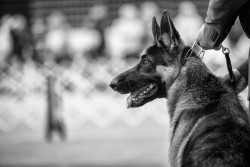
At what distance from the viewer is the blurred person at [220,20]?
3096 millimetres

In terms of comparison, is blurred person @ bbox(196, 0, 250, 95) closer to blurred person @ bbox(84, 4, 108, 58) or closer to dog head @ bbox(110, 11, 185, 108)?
dog head @ bbox(110, 11, 185, 108)

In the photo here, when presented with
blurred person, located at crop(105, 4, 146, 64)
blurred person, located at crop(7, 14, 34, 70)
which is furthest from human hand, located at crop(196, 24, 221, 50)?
blurred person, located at crop(7, 14, 34, 70)

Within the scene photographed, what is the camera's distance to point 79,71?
46.8 feet

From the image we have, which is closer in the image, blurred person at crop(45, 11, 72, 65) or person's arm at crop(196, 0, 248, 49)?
person's arm at crop(196, 0, 248, 49)

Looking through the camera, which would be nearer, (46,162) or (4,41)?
(46,162)

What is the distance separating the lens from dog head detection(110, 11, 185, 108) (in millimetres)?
3918

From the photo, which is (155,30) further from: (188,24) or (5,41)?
(5,41)

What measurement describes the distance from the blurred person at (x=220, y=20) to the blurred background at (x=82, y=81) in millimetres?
5398

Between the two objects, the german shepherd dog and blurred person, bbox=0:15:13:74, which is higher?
the german shepherd dog

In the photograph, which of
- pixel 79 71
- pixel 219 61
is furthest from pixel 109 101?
pixel 219 61

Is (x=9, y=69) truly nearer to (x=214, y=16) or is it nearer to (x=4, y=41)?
(x=4, y=41)

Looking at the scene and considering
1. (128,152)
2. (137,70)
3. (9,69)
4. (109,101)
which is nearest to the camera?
(137,70)

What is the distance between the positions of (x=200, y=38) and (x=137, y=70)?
2.39 feet

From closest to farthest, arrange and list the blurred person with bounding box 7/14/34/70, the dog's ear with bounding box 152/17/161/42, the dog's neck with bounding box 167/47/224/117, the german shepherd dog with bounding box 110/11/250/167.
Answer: the german shepherd dog with bounding box 110/11/250/167
the dog's neck with bounding box 167/47/224/117
the dog's ear with bounding box 152/17/161/42
the blurred person with bounding box 7/14/34/70
